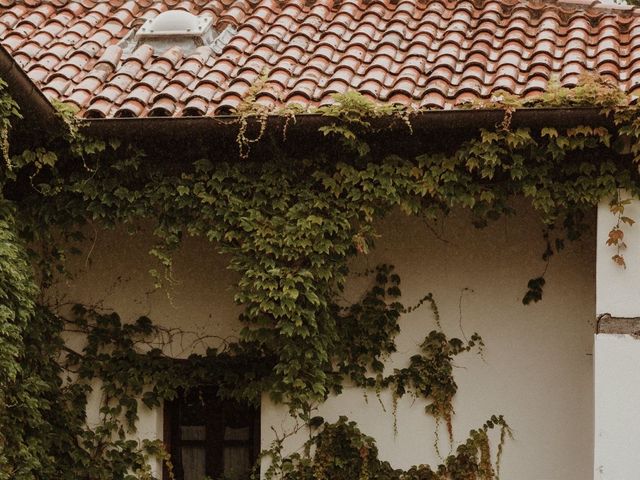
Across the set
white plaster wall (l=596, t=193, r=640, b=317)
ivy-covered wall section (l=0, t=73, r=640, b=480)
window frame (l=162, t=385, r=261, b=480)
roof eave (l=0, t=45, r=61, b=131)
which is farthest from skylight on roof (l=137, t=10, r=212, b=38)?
white plaster wall (l=596, t=193, r=640, b=317)

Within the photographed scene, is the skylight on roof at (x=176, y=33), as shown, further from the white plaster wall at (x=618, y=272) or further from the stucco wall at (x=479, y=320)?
the white plaster wall at (x=618, y=272)

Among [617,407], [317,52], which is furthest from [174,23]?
[617,407]

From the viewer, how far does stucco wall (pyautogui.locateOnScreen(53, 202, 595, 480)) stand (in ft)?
23.3

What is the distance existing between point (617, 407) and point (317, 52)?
3248 mm

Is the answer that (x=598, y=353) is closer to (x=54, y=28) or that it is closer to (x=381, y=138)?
(x=381, y=138)

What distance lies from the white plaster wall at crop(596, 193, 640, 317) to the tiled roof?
32.7 inches

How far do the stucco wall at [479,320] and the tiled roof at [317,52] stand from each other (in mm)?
1156

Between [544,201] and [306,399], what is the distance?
205 centimetres

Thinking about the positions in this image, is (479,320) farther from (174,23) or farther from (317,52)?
(174,23)

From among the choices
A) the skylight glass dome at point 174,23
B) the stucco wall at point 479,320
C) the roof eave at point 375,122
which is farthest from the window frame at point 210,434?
the skylight glass dome at point 174,23

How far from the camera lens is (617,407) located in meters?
6.20

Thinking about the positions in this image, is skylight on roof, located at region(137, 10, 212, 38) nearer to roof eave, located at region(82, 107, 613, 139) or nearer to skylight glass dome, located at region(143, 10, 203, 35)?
skylight glass dome, located at region(143, 10, 203, 35)

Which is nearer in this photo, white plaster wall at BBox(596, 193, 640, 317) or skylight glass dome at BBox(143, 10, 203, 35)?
white plaster wall at BBox(596, 193, 640, 317)

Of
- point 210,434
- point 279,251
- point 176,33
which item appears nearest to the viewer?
point 279,251
